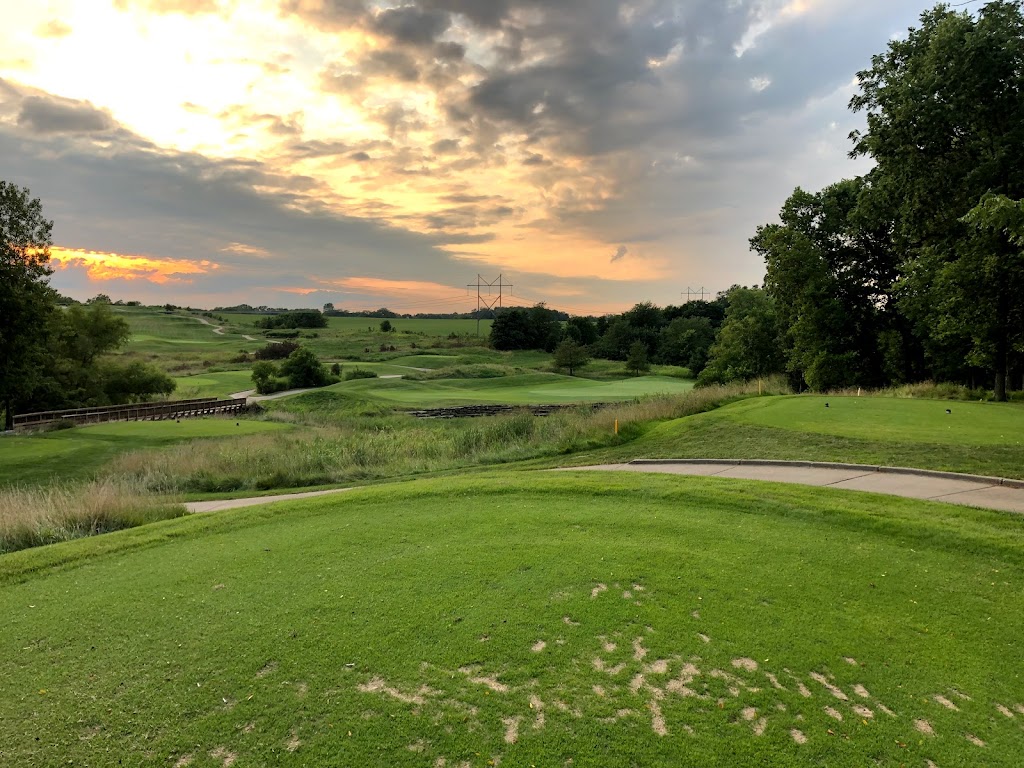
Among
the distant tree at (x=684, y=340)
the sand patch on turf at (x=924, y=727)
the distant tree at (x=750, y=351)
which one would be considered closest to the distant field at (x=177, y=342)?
the distant tree at (x=750, y=351)

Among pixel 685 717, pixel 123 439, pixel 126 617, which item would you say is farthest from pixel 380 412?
pixel 685 717

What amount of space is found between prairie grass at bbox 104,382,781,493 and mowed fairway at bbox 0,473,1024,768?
8.94m

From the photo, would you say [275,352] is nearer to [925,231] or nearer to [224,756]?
[925,231]

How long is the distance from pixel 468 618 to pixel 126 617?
351 cm

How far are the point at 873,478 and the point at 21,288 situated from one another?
32228 mm

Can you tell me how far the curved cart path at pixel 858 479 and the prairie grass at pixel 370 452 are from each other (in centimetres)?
345

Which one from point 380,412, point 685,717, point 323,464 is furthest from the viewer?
point 380,412

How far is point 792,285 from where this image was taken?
35.9 metres

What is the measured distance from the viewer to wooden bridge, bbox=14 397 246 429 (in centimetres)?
2936

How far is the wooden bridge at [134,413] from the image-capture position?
96.3 feet

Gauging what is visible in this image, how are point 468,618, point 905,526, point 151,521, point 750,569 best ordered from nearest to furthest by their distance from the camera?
point 468,618
point 750,569
point 905,526
point 151,521

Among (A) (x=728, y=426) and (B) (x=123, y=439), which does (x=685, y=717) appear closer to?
(A) (x=728, y=426)

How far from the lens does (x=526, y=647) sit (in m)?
4.95

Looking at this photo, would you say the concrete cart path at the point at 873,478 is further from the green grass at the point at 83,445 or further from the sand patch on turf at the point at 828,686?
the green grass at the point at 83,445
